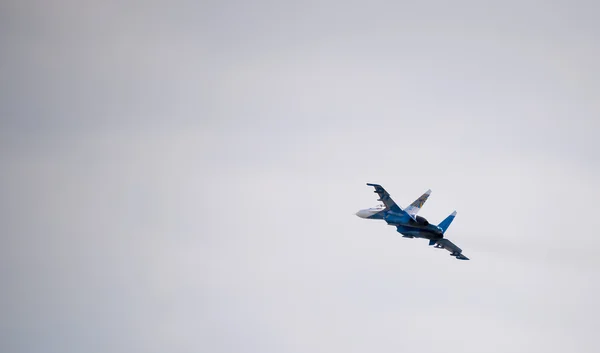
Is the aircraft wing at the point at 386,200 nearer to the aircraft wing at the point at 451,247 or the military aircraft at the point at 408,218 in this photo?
the military aircraft at the point at 408,218

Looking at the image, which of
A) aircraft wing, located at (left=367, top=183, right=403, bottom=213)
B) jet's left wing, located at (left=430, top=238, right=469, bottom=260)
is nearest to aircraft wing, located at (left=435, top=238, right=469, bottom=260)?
jet's left wing, located at (left=430, top=238, right=469, bottom=260)

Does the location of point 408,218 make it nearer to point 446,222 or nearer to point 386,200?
point 386,200

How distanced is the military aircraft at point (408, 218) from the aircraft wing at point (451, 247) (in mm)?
1423

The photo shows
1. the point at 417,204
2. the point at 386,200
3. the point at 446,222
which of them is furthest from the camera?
the point at 446,222

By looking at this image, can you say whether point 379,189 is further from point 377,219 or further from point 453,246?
point 453,246

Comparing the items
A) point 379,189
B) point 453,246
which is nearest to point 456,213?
point 453,246

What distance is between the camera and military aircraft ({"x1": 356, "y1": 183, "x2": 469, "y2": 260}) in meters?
104

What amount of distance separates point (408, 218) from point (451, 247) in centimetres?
995

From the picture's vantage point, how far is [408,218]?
105m

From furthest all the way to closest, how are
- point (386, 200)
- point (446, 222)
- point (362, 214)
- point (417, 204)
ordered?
1. point (446, 222)
2. point (362, 214)
3. point (417, 204)
4. point (386, 200)

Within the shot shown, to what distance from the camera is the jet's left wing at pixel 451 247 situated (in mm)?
111375

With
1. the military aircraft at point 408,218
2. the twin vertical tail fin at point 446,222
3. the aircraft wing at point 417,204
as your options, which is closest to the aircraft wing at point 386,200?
the military aircraft at point 408,218

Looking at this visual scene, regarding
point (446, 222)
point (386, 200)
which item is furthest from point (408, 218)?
point (446, 222)

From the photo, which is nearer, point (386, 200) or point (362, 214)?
point (386, 200)
